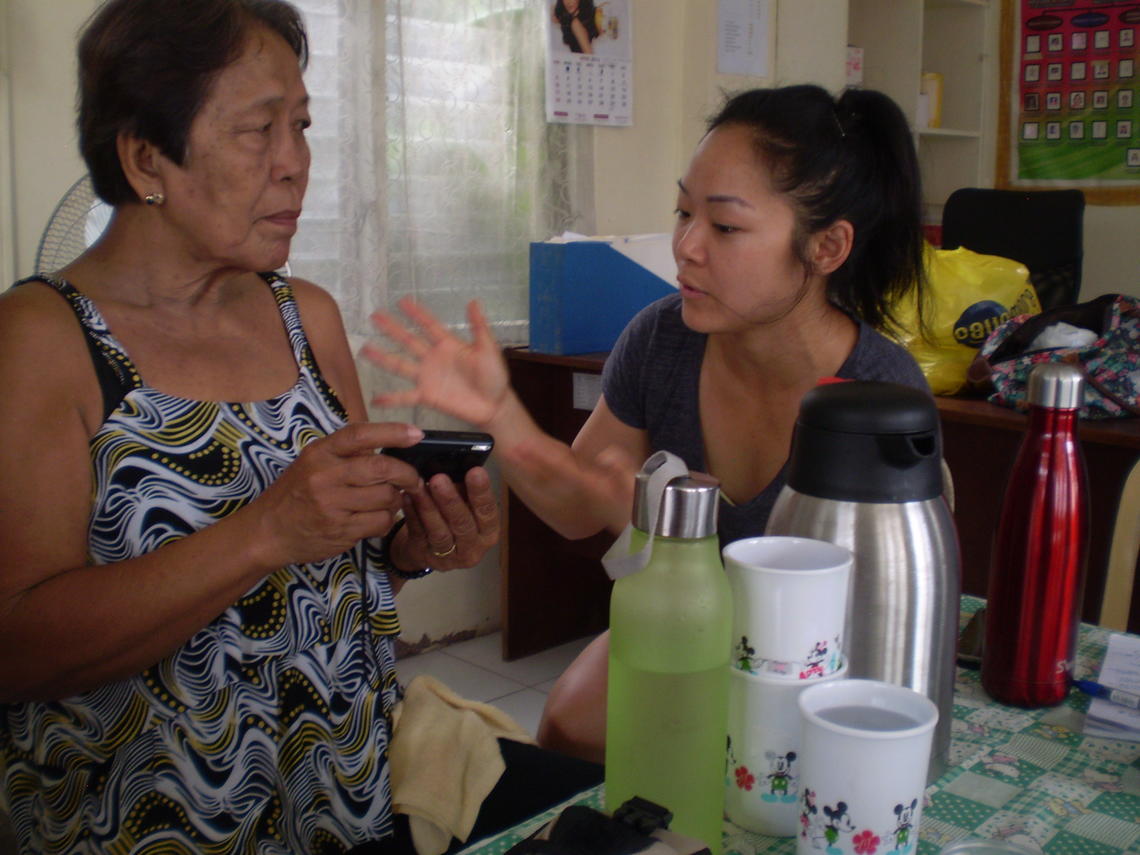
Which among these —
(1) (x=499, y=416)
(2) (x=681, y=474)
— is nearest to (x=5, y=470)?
(1) (x=499, y=416)

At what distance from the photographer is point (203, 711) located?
1067 mm

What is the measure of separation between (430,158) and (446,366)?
5.57 ft

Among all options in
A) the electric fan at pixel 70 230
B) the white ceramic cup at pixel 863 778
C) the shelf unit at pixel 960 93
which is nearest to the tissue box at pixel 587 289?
the electric fan at pixel 70 230

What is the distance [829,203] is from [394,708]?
87cm

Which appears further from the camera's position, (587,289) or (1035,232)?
(1035,232)

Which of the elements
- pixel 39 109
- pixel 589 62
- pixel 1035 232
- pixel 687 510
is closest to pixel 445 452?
pixel 687 510

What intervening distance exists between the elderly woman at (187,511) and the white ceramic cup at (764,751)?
0.46 m

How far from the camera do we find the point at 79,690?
103cm

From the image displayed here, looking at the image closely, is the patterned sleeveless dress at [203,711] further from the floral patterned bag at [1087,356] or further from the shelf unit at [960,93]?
the shelf unit at [960,93]

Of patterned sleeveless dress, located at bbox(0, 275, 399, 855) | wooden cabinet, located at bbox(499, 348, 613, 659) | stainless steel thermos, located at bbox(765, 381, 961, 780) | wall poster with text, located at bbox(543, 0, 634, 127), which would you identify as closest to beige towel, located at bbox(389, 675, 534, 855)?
patterned sleeveless dress, located at bbox(0, 275, 399, 855)

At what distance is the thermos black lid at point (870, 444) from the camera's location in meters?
0.73

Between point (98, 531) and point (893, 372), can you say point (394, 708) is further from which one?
point (893, 372)

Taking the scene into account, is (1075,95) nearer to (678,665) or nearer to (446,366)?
(446,366)

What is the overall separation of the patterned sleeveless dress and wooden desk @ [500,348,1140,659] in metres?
1.39
